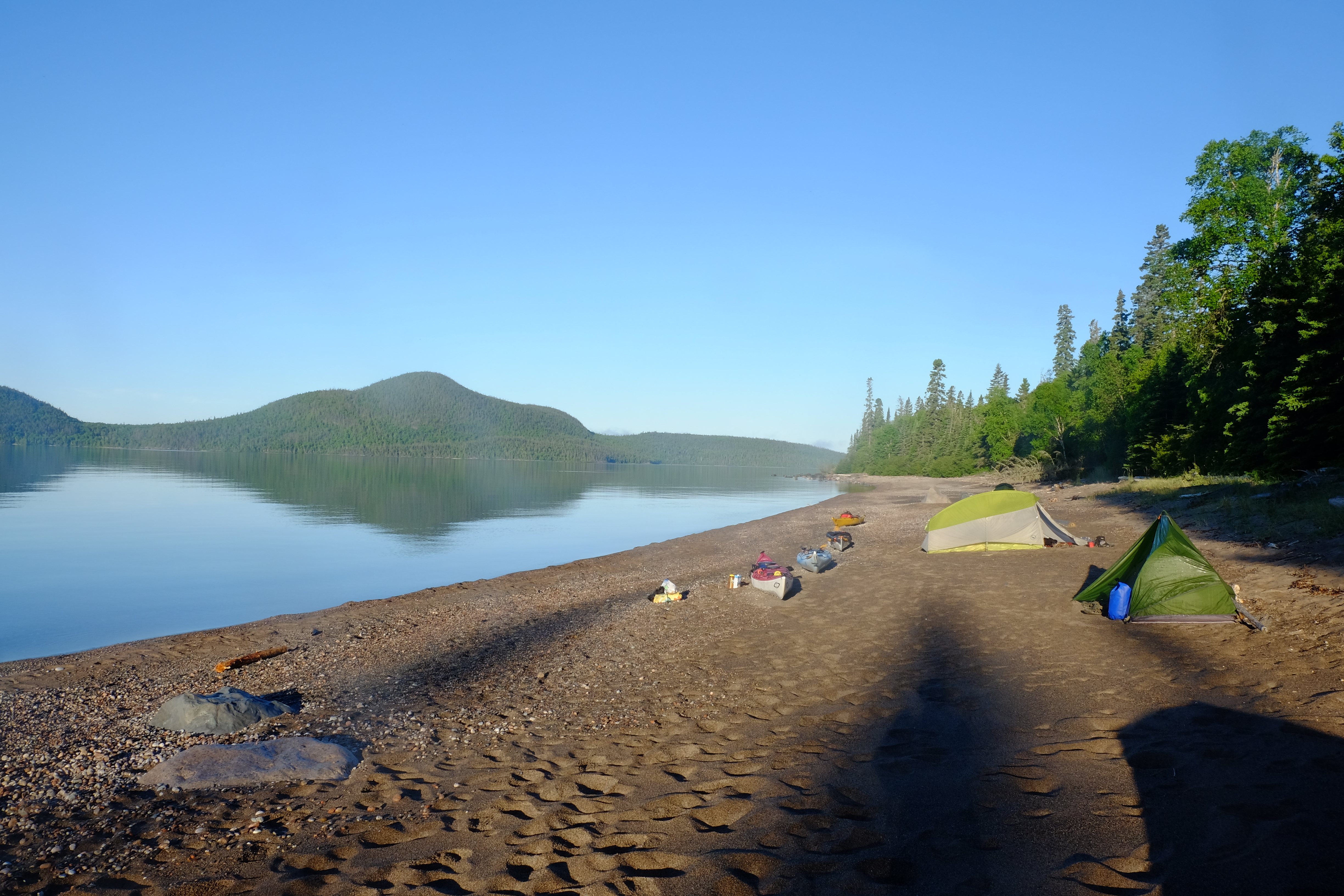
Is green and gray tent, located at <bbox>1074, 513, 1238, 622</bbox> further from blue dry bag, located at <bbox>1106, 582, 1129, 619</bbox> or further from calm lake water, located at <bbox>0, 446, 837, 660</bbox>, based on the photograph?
calm lake water, located at <bbox>0, 446, 837, 660</bbox>

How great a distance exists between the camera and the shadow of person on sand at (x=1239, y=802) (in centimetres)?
431

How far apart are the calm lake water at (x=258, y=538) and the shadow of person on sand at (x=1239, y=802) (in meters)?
20.5

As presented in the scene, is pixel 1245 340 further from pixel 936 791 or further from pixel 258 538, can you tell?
pixel 258 538

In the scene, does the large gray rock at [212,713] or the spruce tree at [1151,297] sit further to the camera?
the spruce tree at [1151,297]

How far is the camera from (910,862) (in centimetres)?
489

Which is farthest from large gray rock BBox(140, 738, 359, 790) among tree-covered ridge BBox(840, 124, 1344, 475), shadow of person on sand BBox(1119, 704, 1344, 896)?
tree-covered ridge BBox(840, 124, 1344, 475)

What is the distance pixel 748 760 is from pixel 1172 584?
28.8ft

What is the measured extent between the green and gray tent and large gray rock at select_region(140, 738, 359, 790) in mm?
12153

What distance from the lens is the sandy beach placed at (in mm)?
4973

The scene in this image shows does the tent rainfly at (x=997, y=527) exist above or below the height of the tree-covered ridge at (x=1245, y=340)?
below

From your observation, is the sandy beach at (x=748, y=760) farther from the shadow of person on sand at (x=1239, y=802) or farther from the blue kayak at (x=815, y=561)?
the blue kayak at (x=815, y=561)

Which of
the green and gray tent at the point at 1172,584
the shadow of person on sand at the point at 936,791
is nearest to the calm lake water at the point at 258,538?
the shadow of person on sand at the point at 936,791

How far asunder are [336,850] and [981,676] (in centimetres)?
805

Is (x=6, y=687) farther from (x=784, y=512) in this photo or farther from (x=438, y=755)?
(x=784, y=512)
